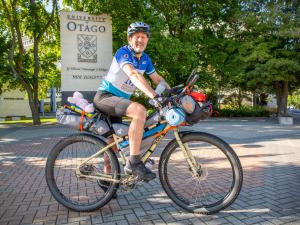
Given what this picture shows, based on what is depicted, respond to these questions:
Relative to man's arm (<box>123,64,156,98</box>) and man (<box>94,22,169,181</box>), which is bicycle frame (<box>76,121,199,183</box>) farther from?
man's arm (<box>123,64,156,98</box>)

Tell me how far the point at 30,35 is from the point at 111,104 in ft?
64.8

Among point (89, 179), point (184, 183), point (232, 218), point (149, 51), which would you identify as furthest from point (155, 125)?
point (149, 51)

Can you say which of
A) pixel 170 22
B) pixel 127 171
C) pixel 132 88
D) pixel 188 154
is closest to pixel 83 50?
pixel 132 88

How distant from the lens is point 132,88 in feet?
12.2

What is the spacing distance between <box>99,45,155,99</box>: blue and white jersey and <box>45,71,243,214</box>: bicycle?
0.50 metres

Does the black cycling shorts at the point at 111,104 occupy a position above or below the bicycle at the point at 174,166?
above

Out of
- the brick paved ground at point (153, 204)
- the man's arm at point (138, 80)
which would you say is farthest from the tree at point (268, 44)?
the man's arm at point (138, 80)

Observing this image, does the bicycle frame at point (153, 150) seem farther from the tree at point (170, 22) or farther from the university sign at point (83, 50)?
the tree at point (170, 22)

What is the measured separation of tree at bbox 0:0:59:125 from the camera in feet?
60.3

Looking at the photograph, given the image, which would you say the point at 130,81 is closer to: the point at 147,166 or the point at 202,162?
the point at 147,166

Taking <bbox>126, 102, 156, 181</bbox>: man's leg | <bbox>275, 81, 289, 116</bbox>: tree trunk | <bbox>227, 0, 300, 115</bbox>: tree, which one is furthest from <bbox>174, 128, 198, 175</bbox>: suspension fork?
<bbox>275, 81, 289, 116</bbox>: tree trunk

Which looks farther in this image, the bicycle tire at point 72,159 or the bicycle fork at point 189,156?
the bicycle tire at point 72,159

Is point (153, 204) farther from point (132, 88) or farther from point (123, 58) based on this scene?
point (123, 58)

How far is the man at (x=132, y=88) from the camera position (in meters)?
3.33
